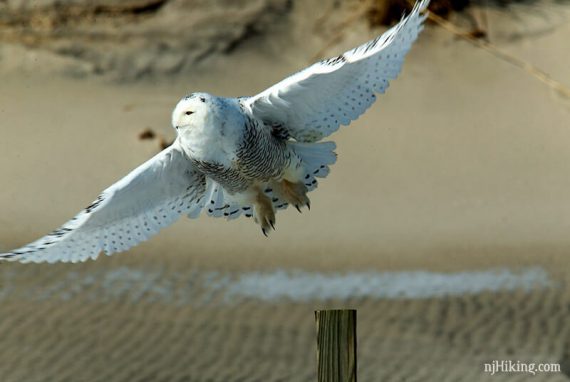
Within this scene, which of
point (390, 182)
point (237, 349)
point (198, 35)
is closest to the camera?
point (237, 349)

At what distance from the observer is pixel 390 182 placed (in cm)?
752

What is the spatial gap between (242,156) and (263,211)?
42 centimetres

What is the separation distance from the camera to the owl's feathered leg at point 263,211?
13.6ft

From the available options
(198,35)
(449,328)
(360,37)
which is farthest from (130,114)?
(449,328)

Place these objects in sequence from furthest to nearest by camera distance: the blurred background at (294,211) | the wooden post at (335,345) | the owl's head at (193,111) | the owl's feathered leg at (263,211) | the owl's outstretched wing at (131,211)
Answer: the blurred background at (294,211)
the owl's feathered leg at (263,211)
the owl's outstretched wing at (131,211)
the owl's head at (193,111)
the wooden post at (335,345)

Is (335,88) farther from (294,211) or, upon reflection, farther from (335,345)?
(294,211)

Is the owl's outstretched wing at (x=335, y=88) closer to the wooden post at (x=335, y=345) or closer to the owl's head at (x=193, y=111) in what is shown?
the owl's head at (x=193, y=111)

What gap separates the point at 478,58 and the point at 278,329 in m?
2.96

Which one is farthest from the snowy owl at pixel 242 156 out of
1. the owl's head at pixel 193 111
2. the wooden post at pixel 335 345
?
the wooden post at pixel 335 345

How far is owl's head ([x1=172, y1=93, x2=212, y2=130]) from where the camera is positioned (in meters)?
3.62

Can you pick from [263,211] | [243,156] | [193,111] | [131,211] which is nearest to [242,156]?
[243,156]

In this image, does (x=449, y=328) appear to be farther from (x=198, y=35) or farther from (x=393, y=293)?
(x=198, y=35)

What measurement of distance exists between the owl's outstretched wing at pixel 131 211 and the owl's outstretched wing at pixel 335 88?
15.6 inches

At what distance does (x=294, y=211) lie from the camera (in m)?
7.39
